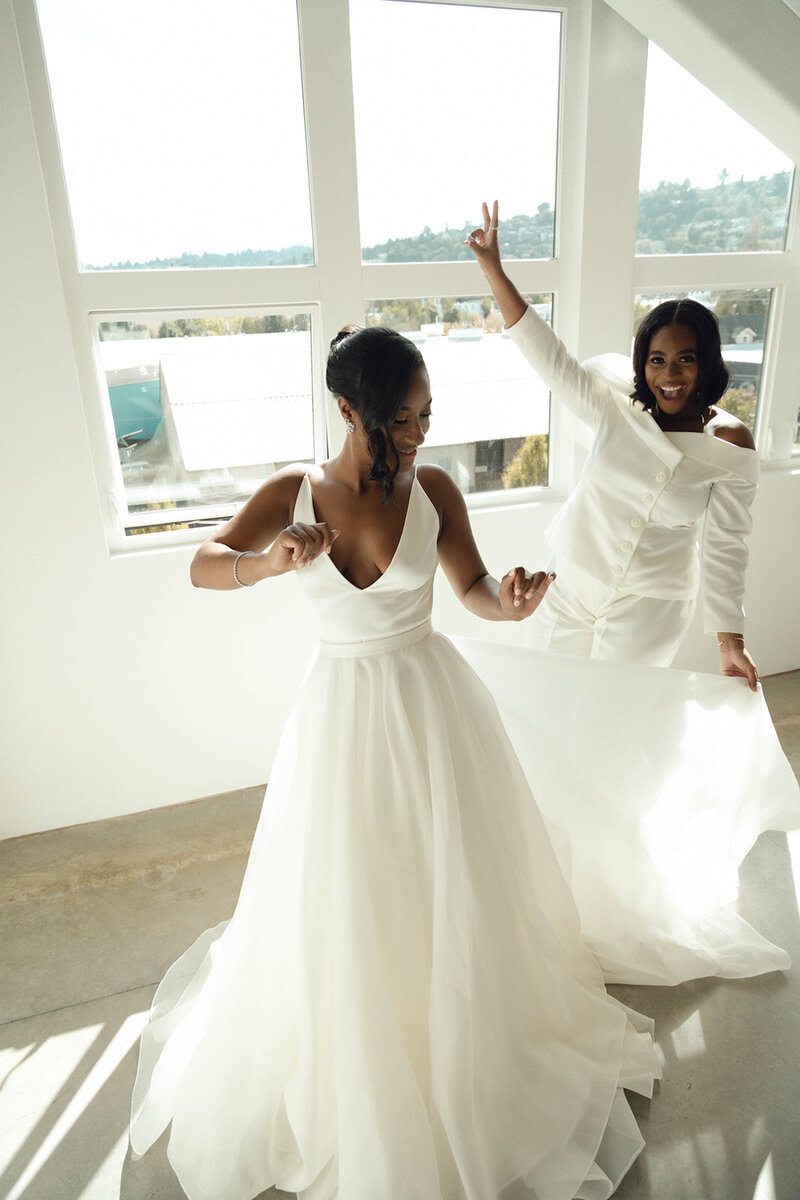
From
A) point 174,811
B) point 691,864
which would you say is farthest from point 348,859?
point 174,811

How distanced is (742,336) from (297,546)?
2.96 meters

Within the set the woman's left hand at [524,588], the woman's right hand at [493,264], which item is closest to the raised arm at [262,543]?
the woman's left hand at [524,588]

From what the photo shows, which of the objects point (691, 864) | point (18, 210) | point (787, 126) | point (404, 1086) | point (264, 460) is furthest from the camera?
point (264, 460)

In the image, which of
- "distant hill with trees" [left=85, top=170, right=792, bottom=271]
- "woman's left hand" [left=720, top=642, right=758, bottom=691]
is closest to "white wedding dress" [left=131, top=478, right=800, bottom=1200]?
"woman's left hand" [left=720, top=642, right=758, bottom=691]

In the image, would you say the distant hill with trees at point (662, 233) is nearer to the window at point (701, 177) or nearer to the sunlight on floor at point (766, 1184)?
the window at point (701, 177)

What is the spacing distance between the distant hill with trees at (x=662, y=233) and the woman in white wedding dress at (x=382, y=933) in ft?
4.48

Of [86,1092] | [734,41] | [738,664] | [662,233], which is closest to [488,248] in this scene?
[734,41]

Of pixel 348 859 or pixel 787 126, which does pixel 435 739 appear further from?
pixel 787 126

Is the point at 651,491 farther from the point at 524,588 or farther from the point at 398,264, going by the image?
the point at 398,264

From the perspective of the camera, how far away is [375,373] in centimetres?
141

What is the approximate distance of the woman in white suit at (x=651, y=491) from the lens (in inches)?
79.9

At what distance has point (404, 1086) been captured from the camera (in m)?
1.44

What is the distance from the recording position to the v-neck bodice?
5.09 feet

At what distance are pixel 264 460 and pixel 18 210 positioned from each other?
3.51 ft
